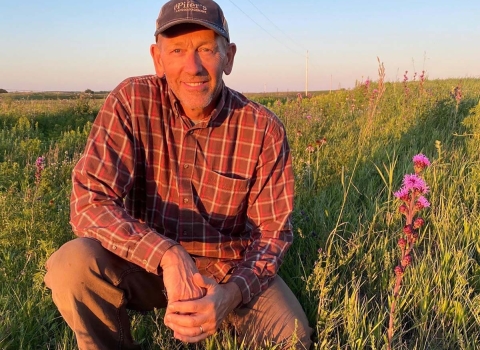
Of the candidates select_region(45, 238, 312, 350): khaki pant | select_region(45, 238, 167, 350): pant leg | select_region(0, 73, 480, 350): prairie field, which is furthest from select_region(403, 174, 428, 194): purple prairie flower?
select_region(45, 238, 167, 350): pant leg

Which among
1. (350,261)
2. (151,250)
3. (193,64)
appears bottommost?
(350,261)

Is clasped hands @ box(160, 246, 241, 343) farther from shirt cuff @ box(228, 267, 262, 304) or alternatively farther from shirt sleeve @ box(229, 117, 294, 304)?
shirt sleeve @ box(229, 117, 294, 304)

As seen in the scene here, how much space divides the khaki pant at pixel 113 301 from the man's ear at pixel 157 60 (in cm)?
92

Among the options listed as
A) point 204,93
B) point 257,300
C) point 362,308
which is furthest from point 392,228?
point 204,93

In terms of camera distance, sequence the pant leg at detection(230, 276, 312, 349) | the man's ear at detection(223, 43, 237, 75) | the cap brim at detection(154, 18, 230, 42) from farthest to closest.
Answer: the man's ear at detection(223, 43, 237, 75)
the pant leg at detection(230, 276, 312, 349)
the cap brim at detection(154, 18, 230, 42)

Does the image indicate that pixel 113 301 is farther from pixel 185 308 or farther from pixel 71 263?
pixel 185 308

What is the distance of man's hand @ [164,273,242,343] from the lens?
1.79 m

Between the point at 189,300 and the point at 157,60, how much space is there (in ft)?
4.03

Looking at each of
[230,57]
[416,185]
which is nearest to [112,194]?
[230,57]

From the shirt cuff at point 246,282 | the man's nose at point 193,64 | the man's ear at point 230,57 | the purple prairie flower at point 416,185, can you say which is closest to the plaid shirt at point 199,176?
the shirt cuff at point 246,282

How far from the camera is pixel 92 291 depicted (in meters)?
1.93

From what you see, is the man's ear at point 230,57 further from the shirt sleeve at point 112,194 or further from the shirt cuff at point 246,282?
the shirt cuff at point 246,282

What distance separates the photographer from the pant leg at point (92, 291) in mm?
1903

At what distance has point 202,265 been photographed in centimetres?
244
